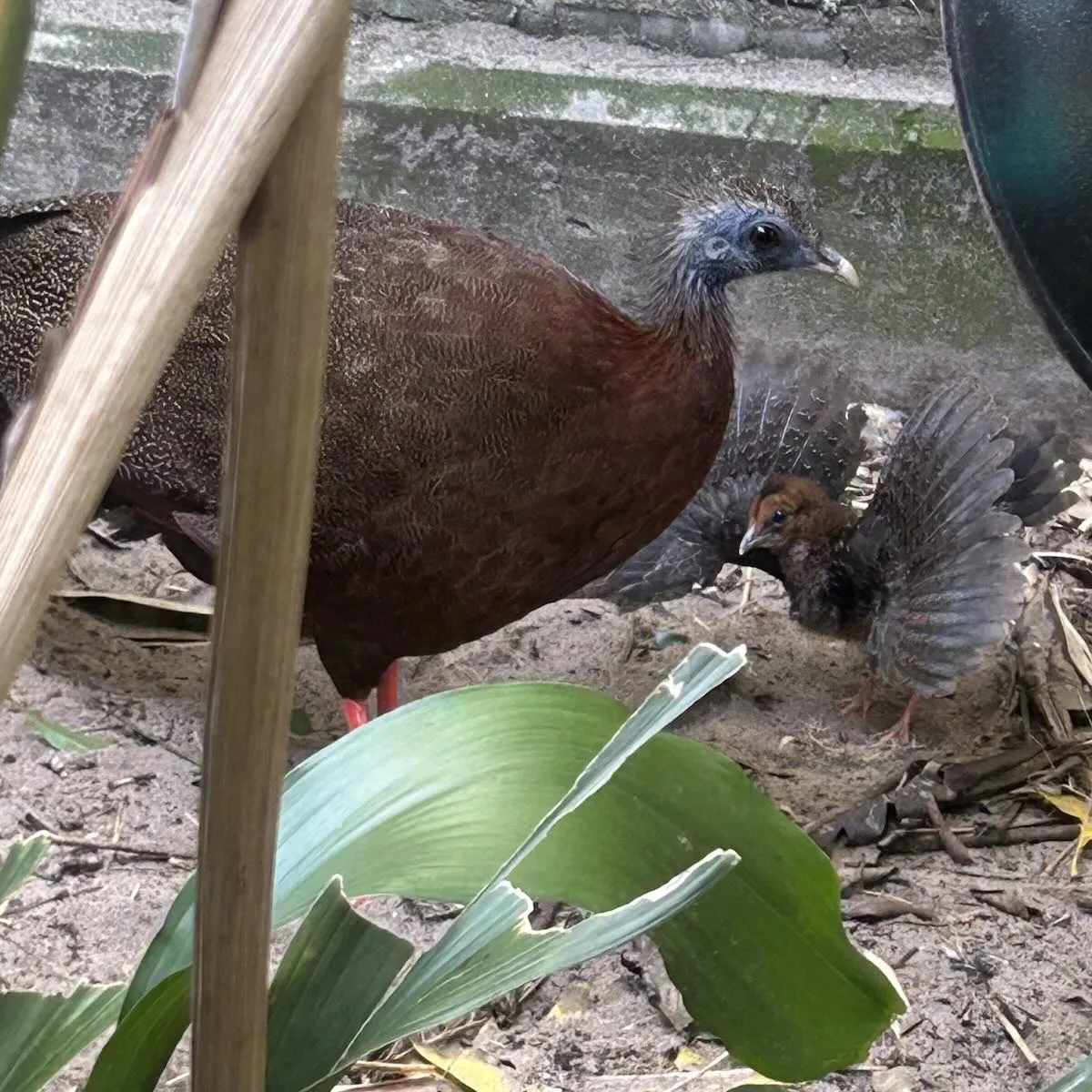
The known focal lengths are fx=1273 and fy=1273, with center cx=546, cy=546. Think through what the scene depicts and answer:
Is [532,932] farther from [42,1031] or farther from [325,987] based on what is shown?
[42,1031]

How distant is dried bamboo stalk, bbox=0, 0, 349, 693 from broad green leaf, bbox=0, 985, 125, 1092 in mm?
572

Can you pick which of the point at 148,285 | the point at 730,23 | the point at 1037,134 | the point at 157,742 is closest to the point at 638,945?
the point at 157,742

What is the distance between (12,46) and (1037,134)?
829 mm

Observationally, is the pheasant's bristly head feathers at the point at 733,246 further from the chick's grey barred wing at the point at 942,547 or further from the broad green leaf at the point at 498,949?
the broad green leaf at the point at 498,949

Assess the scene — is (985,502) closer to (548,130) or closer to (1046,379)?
(1046,379)

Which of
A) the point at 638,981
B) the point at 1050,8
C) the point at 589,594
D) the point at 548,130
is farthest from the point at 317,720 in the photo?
the point at 1050,8

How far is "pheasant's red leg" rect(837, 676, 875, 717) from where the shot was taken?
2227mm

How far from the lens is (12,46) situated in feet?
1.58

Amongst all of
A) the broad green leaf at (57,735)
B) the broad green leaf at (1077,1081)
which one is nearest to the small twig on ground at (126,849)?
the broad green leaf at (57,735)

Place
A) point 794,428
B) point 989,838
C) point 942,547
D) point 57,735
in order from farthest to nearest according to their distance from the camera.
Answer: point 794,428 → point 942,547 → point 989,838 → point 57,735

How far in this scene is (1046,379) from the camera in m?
2.83

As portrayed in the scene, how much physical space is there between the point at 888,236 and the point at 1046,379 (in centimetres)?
48

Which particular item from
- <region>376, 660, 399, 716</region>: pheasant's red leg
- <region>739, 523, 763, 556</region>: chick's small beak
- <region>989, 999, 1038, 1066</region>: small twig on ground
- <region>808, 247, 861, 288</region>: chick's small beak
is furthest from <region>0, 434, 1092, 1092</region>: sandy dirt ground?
<region>808, 247, 861, 288</region>: chick's small beak

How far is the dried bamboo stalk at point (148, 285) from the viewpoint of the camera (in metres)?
0.30
